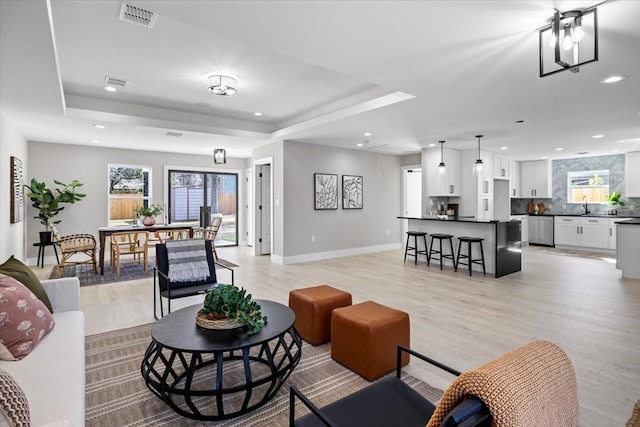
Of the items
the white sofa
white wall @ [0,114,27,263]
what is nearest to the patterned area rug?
white wall @ [0,114,27,263]

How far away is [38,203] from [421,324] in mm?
7273

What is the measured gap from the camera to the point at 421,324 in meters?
3.49

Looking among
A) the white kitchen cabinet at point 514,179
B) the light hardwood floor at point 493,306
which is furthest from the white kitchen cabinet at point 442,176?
the white kitchen cabinet at point 514,179

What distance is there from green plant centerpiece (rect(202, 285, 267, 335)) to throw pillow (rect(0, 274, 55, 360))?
949 mm

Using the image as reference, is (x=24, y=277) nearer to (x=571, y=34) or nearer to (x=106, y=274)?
(x=106, y=274)

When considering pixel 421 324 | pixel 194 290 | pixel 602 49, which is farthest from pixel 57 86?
pixel 602 49

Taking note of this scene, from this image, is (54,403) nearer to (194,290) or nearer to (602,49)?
(194,290)

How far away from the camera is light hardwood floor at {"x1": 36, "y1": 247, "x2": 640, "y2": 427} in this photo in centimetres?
259

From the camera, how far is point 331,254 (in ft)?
24.8

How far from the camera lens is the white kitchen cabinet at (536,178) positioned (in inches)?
371

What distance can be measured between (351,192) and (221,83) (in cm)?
447

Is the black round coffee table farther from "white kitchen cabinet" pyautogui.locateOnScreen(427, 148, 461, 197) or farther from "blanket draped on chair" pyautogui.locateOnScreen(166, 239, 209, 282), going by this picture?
"white kitchen cabinet" pyautogui.locateOnScreen(427, 148, 461, 197)

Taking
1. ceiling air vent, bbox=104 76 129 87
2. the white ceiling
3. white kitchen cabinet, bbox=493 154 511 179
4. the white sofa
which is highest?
ceiling air vent, bbox=104 76 129 87

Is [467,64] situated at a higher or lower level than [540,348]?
higher
